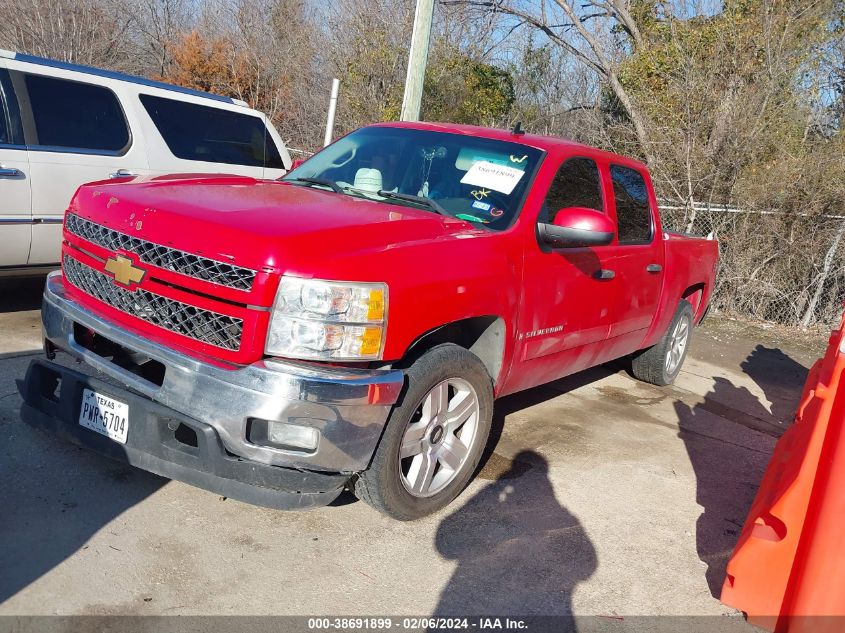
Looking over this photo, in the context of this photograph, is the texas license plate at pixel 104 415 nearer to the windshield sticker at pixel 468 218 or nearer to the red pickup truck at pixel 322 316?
the red pickup truck at pixel 322 316

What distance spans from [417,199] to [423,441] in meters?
1.31

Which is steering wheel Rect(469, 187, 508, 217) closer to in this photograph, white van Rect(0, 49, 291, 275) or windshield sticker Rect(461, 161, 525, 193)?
windshield sticker Rect(461, 161, 525, 193)

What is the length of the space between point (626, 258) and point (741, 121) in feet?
23.3

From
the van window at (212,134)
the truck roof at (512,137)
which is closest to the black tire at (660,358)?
the truck roof at (512,137)

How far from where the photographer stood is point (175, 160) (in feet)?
22.4

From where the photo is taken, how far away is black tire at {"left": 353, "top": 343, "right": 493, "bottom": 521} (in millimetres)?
3246

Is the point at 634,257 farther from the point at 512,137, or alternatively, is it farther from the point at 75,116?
the point at 75,116

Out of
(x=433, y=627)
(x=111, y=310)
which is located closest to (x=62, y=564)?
(x=111, y=310)

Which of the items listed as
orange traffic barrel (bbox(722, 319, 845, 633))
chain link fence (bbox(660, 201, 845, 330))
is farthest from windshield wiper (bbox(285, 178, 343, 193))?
chain link fence (bbox(660, 201, 845, 330))

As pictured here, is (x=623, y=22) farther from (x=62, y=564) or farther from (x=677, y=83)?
(x=62, y=564)

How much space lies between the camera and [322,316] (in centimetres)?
296

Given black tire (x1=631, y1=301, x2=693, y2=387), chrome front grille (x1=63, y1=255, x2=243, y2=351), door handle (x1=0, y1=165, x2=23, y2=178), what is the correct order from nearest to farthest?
chrome front grille (x1=63, y1=255, x2=243, y2=351) → door handle (x1=0, y1=165, x2=23, y2=178) → black tire (x1=631, y1=301, x2=693, y2=387)

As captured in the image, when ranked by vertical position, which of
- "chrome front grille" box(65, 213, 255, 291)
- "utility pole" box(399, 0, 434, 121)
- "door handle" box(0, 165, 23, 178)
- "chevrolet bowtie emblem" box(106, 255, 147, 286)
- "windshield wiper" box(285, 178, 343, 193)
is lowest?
"chevrolet bowtie emblem" box(106, 255, 147, 286)

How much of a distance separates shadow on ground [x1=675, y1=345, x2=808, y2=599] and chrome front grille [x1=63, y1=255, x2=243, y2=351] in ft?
7.81
